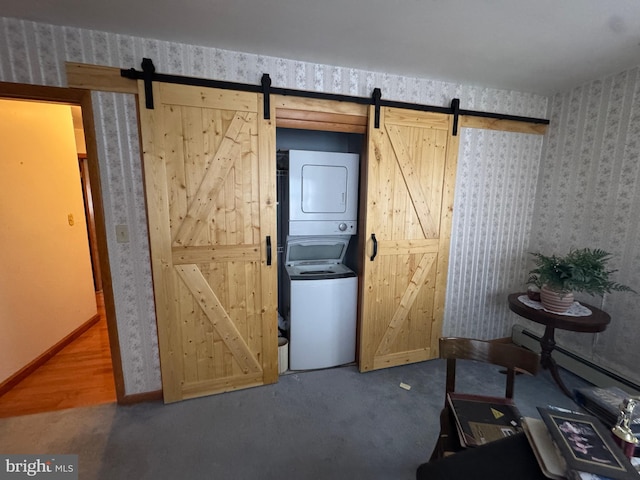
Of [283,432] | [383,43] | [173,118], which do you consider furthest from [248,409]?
[383,43]

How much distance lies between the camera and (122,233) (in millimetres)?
1905

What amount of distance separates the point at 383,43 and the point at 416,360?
2.56 meters

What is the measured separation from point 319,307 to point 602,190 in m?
2.48

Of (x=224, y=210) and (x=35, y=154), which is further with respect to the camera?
(x=35, y=154)

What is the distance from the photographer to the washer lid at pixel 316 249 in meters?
2.56

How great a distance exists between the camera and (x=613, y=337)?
2.28 m

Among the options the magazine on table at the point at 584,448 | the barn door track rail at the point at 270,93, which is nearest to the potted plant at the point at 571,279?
the barn door track rail at the point at 270,93

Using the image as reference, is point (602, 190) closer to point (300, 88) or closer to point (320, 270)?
point (320, 270)

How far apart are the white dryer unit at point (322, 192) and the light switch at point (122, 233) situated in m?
1.14

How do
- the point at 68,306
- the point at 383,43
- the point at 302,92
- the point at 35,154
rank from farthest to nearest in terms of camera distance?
the point at 68,306 < the point at 35,154 < the point at 302,92 < the point at 383,43

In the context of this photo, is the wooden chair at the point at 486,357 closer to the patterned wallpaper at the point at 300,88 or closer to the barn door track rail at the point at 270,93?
the patterned wallpaper at the point at 300,88

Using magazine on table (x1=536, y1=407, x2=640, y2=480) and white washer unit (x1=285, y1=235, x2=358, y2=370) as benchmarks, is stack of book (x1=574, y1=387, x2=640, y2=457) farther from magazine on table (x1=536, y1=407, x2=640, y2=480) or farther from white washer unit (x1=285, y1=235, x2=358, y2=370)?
white washer unit (x1=285, y1=235, x2=358, y2=370)

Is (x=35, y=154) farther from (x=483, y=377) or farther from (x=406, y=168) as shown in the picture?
(x=483, y=377)

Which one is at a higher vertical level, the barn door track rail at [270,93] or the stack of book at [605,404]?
the barn door track rail at [270,93]
